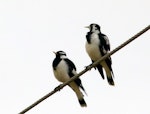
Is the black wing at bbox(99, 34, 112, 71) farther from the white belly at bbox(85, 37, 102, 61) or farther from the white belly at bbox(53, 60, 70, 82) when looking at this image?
the white belly at bbox(53, 60, 70, 82)

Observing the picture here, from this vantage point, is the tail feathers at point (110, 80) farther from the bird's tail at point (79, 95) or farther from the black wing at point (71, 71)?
the black wing at point (71, 71)

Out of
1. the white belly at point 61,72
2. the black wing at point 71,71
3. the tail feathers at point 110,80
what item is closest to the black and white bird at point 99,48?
the tail feathers at point 110,80

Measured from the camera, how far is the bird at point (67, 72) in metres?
10.9

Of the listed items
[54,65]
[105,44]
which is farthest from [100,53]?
[54,65]

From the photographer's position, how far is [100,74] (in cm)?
1141

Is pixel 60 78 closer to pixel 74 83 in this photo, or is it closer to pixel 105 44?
pixel 74 83

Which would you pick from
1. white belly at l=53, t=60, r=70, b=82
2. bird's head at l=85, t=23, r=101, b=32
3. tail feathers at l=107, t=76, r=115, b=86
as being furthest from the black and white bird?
white belly at l=53, t=60, r=70, b=82

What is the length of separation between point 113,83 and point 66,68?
38.6 inches

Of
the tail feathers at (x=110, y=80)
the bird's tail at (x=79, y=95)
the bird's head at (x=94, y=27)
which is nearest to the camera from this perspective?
the bird's tail at (x=79, y=95)

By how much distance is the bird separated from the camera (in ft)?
35.9

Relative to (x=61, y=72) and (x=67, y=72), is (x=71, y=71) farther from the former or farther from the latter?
(x=61, y=72)

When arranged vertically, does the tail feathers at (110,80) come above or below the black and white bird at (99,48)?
below

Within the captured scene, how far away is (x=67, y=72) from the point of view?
11.0 metres

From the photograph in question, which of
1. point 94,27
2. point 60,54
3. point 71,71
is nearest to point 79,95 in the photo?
point 71,71
